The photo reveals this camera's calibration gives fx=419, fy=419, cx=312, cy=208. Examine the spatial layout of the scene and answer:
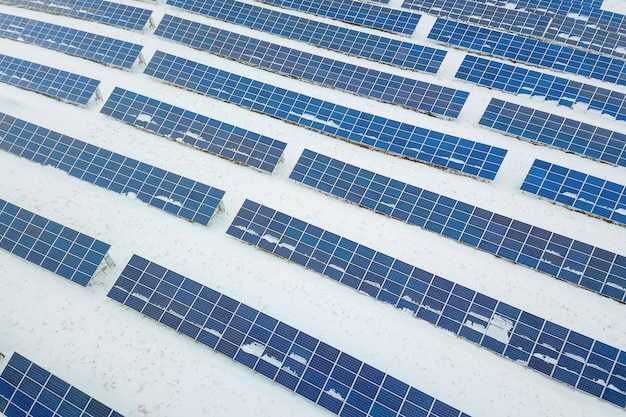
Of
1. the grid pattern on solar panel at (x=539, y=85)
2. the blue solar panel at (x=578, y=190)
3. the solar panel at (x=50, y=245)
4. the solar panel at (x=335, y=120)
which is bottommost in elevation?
the solar panel at (x=50, y=245)

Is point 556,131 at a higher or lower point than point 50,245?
higher

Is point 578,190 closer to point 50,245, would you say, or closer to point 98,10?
point 50,245

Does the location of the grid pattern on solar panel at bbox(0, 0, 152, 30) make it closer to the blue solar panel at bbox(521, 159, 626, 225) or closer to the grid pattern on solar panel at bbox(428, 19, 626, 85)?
the grid pattern on solar panel at bbox(428, 19, 626, 85)

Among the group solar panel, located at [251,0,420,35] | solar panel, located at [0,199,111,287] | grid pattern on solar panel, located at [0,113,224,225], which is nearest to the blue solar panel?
solar panel, located at [251,0,420,35]

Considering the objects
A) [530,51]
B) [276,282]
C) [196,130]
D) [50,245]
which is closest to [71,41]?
[196,130]

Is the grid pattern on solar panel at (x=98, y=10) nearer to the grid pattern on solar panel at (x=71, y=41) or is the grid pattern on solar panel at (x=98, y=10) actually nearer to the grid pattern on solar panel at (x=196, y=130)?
the grid pattern on solar panel at (x=71, y=41)

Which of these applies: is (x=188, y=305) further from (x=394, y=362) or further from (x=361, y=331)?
(x=394, y=362)

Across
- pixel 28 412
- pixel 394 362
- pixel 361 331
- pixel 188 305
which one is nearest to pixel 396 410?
pixel 394 362

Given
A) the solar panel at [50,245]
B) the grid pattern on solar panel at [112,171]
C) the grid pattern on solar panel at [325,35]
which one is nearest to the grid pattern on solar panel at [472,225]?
the grid pattern on solar panel at [112,171]
